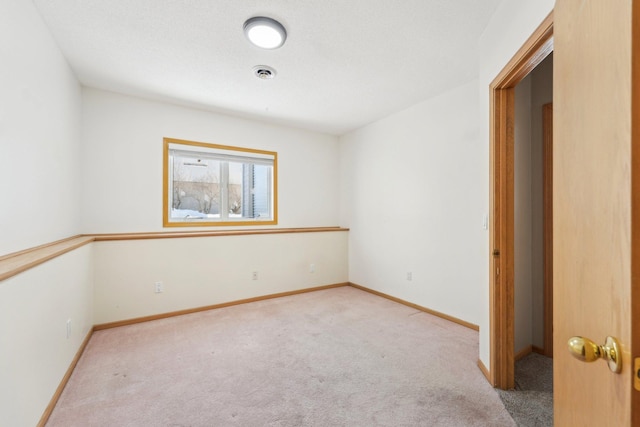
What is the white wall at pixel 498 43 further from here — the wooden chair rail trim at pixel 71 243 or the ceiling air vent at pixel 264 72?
the wooden chair rail trim at pixel 71 243

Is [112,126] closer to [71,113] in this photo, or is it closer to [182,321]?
[71,113]

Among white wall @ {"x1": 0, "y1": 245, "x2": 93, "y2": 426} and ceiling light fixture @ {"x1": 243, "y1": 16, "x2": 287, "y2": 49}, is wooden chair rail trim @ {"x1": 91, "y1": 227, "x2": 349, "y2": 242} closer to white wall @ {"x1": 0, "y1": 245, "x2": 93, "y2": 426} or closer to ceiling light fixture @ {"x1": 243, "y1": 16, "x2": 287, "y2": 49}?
white wall @ {"x1": 0, "y1": 245, "x2": 93, "y2": 426}

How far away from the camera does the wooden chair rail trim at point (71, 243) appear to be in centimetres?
133

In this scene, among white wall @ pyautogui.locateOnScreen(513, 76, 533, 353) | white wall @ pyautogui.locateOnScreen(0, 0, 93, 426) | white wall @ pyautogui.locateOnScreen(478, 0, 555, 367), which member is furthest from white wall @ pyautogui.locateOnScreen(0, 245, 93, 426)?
white wall @ pyautogui.locateOnScreen(513, 76, 533, 353)

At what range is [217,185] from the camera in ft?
12.9

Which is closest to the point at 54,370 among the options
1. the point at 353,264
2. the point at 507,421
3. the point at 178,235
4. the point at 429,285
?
the point at 178,235

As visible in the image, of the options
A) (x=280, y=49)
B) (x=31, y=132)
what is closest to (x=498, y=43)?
(x=280, y=49)

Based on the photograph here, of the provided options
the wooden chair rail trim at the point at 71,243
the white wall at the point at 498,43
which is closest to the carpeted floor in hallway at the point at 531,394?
the white wall at the point at 498,43

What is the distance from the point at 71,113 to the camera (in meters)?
2.64

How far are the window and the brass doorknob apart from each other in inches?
147

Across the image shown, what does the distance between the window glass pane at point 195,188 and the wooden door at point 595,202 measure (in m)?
3.71

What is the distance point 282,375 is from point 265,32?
7.99 ft

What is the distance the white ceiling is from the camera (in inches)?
73.0

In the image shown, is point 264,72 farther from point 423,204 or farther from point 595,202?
point 595,202
